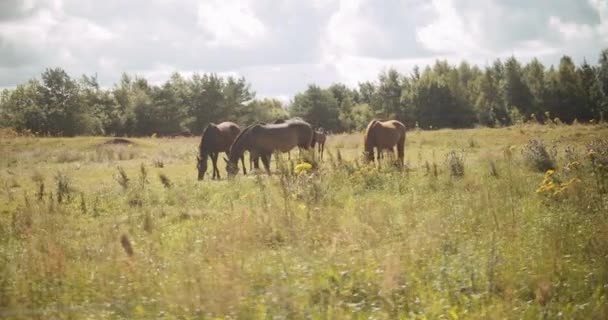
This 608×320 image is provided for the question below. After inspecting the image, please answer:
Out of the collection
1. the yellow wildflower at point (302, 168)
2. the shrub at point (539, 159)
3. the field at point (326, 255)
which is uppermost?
the yellow wildflower at point (302, 168)

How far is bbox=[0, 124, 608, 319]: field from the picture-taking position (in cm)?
551

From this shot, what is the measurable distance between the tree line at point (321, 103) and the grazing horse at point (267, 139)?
30486 mm

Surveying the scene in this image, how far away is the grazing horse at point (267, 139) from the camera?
1919 cm

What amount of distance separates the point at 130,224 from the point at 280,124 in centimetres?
1167

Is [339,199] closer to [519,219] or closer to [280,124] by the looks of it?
[519,219]

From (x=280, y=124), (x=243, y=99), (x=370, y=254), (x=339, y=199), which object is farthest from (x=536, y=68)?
(x=370, y=254)

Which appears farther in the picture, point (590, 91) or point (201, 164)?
point (590, 91)

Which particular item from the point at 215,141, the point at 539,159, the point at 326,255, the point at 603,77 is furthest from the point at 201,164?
the point at 603,77

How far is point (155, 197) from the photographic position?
42.0 ft

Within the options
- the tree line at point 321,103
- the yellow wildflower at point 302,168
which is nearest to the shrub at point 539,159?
the yellow wildflower at point 302,168

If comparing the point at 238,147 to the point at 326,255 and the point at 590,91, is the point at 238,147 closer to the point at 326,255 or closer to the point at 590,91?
the point at 326,255

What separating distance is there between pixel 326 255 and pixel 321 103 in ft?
178

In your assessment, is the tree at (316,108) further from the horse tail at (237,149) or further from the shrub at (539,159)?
the shrub at (539,159)

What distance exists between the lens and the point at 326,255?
6.91m
